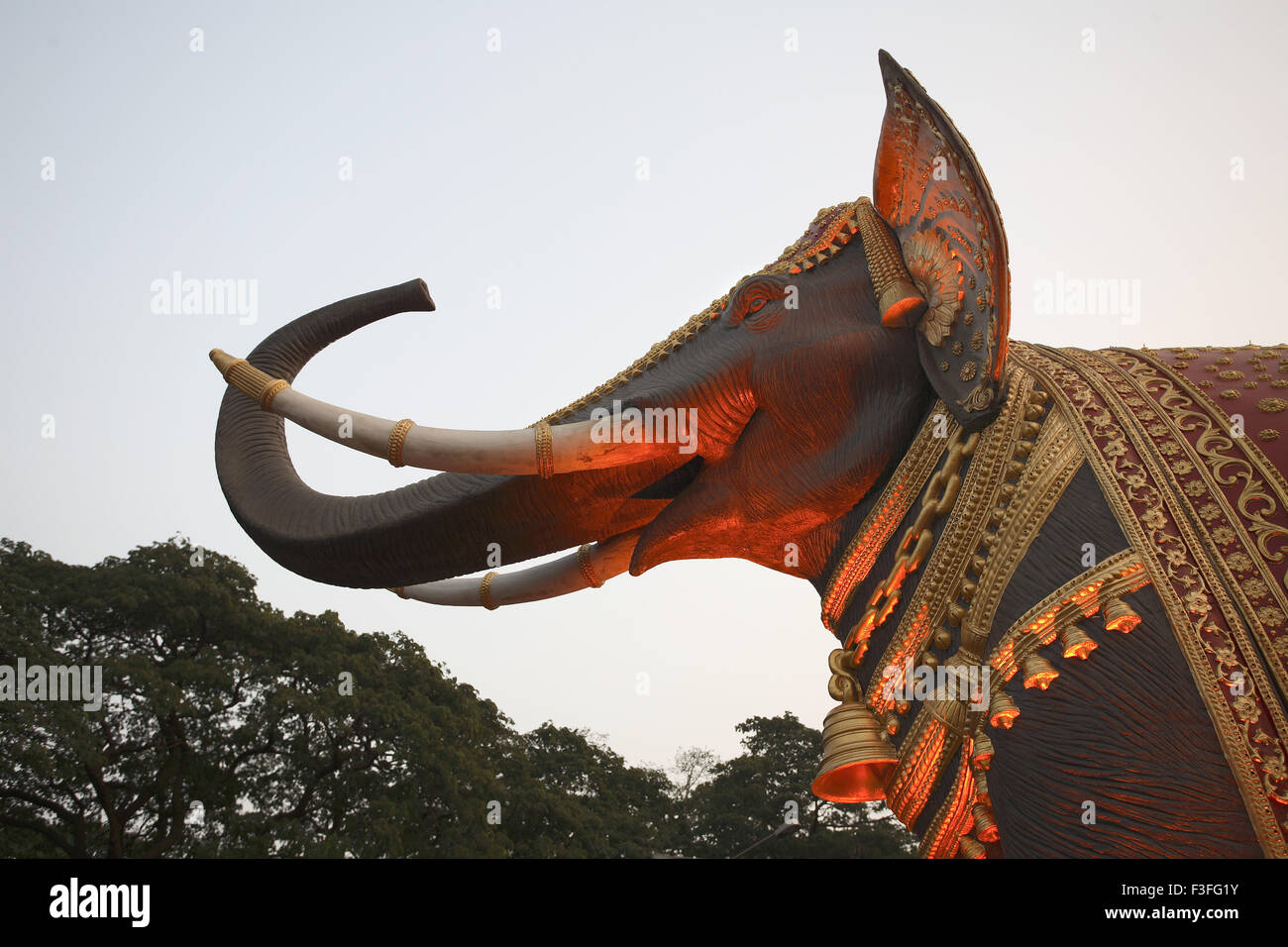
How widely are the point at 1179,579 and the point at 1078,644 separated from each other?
0.93 feet

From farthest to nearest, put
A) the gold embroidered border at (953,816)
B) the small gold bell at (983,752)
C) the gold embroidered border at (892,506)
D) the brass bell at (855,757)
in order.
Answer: the gold embroidered border at (892,506)
the brass bell at (855,757)
the gold embroidered border at (953,816)
the small gold bell at (983,752)

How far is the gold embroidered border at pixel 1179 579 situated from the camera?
252cm

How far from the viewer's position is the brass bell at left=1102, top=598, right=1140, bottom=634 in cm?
274

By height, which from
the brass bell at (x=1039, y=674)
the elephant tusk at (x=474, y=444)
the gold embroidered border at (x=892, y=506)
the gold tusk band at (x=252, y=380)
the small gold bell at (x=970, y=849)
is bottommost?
the small gold bell at (x=970, y=849)

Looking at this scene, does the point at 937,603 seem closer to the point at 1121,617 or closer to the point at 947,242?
the point at 1121,617

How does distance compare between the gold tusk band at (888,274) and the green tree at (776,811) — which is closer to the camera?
the gold tusk band at (888,274)

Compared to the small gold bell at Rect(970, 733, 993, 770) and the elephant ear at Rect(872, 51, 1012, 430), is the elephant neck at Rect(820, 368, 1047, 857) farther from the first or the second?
the elephant ear at Rect(872, 51, 1012, 430)

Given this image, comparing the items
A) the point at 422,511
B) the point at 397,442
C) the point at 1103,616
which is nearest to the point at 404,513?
the point at 422,511

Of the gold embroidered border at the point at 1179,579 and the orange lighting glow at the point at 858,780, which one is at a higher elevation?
the gold embroidered border at the point at 1179,579

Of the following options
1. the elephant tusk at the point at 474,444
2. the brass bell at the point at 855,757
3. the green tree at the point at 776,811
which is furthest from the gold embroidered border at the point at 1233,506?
the green tree at the point at 776,811

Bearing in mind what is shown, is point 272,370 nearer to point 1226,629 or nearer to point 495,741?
point 1226,629

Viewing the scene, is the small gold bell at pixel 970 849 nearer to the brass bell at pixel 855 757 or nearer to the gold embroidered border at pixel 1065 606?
the brass bell at pixel 855 757

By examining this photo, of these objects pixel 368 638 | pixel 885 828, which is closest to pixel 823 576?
pixel 368 638

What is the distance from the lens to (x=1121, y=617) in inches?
108
